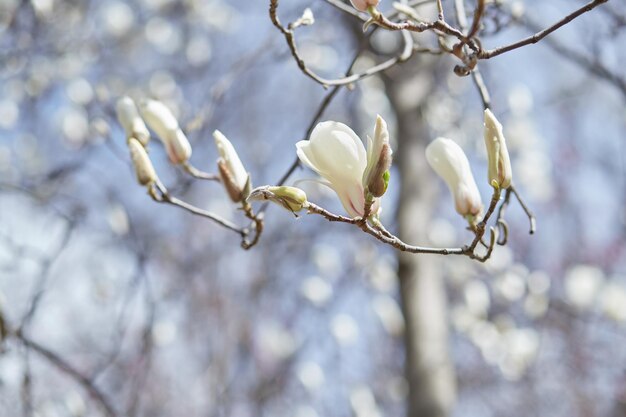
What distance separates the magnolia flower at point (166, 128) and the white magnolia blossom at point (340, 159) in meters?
0.37

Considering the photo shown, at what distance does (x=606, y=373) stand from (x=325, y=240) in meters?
1.93

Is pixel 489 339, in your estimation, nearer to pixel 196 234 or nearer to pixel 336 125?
pixel 196 234

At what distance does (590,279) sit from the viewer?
3697 millimetres

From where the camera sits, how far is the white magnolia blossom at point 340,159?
0.87 meters

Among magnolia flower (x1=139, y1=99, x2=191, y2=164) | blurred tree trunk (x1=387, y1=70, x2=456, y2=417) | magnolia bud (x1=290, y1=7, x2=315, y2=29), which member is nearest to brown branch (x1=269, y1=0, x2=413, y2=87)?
magnolia bud (x1=290, y1=7, x2=315, y2=29)

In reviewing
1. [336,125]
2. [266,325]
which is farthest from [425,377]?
[266,325]

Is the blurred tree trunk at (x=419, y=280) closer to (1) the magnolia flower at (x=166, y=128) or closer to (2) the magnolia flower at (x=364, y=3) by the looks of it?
(1) the magnolia flower at (x=166, y=128)

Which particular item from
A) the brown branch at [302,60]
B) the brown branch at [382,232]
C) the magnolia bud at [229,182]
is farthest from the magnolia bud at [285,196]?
the brown branch at [302,60]

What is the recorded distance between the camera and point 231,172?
3.38ft

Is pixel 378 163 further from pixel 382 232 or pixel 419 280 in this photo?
pixel 419 280

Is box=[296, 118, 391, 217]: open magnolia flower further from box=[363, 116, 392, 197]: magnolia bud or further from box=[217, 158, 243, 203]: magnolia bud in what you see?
box=[217, 158, 243, 203]: magnolia bud

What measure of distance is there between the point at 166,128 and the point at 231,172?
0.23 meters

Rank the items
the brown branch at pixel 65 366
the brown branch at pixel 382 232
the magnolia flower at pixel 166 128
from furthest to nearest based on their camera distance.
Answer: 1. the brown branch at pixel 65 366
2. the magnolia flower at pixel 166 128
3. the brown branch at pixel 382 232

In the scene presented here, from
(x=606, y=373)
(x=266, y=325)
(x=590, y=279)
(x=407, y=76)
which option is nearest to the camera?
(x=407, y=76)
